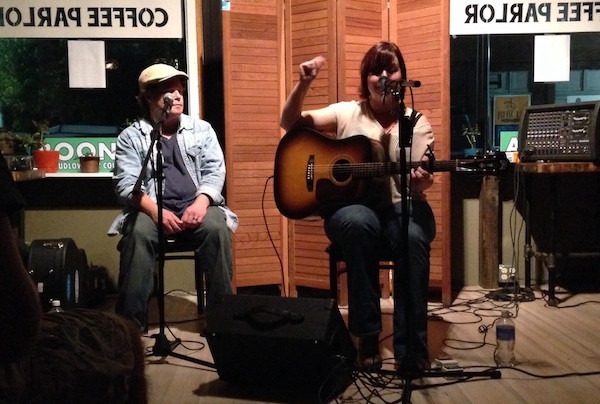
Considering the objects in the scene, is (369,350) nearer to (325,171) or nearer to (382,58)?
(325,171)

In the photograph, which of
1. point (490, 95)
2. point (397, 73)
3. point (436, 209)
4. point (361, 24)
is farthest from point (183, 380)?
point (490, 95)

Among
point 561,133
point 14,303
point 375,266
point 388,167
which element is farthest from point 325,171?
point 14,303

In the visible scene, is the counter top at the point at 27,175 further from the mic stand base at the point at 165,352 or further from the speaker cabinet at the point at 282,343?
the speaker cabinet at the point at 282,343

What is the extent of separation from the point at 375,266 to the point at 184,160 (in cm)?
103

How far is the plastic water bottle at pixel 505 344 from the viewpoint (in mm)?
2162

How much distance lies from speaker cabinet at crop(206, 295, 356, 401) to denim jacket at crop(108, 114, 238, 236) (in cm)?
74

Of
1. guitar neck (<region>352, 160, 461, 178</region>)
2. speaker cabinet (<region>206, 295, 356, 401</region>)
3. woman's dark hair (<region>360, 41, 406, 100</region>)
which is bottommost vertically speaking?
speaker cabinet (<region>206, 295, 356, 401</region>)

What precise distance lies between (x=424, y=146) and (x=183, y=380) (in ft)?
4.18

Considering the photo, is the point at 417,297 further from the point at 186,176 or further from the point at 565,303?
the point at 565,303

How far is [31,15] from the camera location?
3307 mm

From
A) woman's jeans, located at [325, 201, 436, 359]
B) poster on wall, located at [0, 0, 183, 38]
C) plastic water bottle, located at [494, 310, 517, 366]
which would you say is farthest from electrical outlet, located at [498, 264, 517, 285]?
poster on wall, located at [0, 0, 183, 38]

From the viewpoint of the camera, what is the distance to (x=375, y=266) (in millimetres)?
2258

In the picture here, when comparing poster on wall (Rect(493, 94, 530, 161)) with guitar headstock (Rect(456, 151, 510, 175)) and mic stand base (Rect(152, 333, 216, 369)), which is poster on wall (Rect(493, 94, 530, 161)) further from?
mic stand base (Rect(152, 333, 216, 369))

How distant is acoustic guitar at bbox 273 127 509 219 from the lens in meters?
2.26
